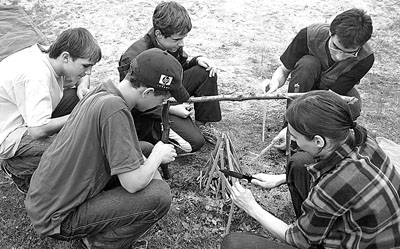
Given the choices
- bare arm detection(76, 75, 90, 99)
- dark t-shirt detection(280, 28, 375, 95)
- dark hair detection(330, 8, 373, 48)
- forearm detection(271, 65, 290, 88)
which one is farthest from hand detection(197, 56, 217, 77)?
dark hair detection(330, 8, 373, 48)

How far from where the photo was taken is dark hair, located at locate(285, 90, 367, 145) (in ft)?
6.19

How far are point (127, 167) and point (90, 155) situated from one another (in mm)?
208

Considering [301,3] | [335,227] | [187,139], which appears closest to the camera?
[335,227]

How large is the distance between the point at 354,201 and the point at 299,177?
69cm

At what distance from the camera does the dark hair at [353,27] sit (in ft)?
9.95

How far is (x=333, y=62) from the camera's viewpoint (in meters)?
3.57

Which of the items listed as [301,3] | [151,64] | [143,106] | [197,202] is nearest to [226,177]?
[197,202]

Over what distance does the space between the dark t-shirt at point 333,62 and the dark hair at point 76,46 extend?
5.62ft

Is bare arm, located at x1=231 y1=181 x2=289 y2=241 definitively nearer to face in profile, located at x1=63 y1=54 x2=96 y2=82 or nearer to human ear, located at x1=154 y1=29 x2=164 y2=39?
face in profile, located at x1=63 y1=54 x2=96 y2=82

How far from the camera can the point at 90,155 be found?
226 centimetres

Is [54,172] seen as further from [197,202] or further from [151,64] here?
[197,202]

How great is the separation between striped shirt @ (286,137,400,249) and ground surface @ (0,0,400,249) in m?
1.00

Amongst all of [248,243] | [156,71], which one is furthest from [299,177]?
[156,71]

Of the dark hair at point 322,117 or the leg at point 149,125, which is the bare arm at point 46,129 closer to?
the leg at point 149,125
